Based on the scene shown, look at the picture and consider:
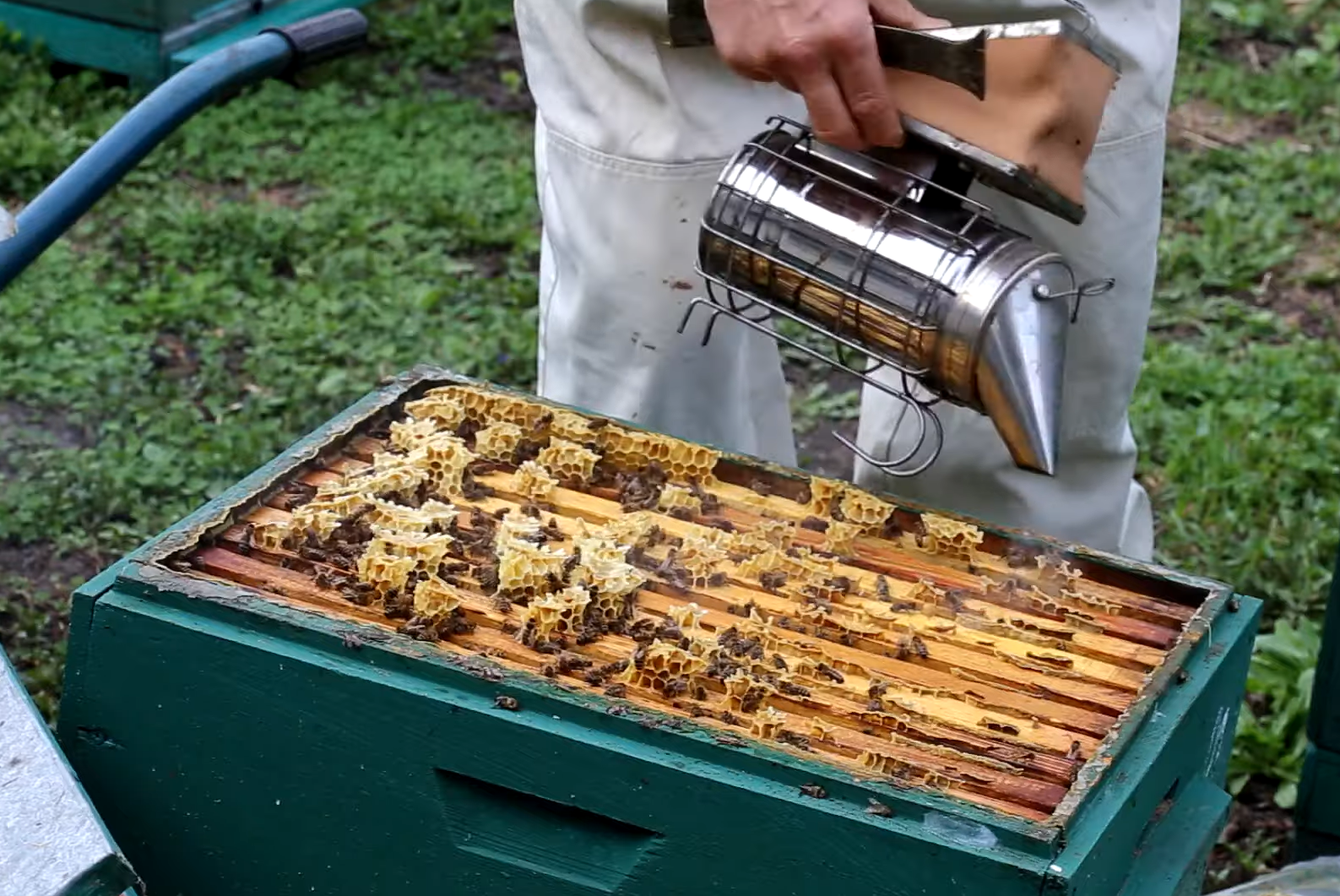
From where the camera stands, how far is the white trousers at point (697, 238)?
2.37m

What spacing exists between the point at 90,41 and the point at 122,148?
3.28 metres

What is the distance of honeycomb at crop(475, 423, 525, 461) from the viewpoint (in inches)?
83.8

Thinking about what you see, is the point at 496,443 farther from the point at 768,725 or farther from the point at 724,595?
the point at 768,725

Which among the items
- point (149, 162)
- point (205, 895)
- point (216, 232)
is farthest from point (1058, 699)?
point (149, 162)

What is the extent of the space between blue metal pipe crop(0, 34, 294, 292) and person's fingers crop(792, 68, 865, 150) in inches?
29.4

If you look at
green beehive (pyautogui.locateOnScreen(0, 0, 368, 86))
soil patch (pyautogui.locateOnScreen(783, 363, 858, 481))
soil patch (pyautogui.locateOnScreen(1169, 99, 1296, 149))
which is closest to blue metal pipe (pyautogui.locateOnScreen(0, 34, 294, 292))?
soil patch (pyautogui.locateOnScreen(783, 363, 858, 481))

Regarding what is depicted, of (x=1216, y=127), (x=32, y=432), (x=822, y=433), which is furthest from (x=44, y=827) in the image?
(x=1216, y=127)

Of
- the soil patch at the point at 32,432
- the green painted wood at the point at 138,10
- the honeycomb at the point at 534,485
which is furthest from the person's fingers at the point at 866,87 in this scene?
the green painted wood at the point at 138,10

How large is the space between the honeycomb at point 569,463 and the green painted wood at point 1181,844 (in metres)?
0.77

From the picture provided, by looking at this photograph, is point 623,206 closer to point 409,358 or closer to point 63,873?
point 63,873

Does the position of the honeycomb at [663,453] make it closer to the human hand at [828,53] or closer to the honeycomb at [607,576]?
the honeycomb at [607,576]

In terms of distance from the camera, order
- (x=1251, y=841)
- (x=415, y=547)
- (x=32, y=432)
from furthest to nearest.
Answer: (x=32, y=432) < (x=1251, y=841) < (x=415, y=547)

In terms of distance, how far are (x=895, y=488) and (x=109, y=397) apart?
188 cm

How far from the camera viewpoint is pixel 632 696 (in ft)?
5.50
